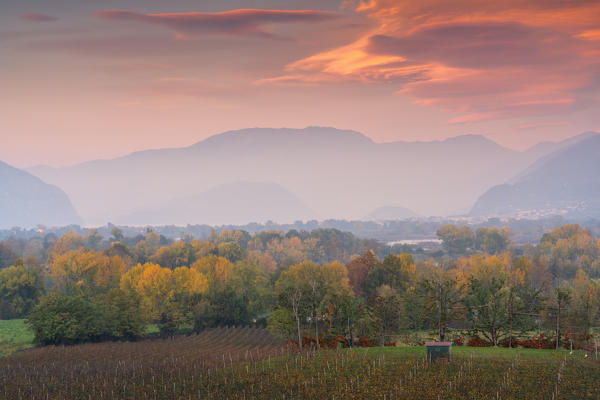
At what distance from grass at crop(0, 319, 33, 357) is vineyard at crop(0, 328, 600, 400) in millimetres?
15993

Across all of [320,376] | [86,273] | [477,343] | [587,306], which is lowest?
[587,306]

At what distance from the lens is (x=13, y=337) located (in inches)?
3457

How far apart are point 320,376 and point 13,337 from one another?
68.4 m

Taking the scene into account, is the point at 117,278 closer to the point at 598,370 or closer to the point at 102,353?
the point at 102,353

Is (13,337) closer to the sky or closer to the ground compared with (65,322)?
closer to the ground

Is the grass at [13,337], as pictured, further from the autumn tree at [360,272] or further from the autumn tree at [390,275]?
the autumn tree at [390,275]

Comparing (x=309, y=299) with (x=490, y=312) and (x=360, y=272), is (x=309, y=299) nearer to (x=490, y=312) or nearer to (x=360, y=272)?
(x=490, y=312)

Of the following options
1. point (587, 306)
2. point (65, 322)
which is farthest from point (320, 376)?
point (65, 322)

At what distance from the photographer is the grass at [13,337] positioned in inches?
3029

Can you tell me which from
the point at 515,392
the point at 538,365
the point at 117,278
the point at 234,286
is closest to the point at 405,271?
the point at 234,286

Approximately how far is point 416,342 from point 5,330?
77.3 m

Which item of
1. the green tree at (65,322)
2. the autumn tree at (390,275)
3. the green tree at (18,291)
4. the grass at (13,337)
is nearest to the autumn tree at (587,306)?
the autumn tree at (390,275)

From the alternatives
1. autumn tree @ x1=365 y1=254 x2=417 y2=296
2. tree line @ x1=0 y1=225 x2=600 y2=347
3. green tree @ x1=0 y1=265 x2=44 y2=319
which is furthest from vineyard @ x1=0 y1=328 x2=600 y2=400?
autumn tree @ x1=365 y1=254 x2=417 y2=296

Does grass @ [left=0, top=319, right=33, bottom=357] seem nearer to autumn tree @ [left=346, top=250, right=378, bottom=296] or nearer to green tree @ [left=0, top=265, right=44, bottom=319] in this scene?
green tree @ [left=0, top=265, right=44, bottom=319]
